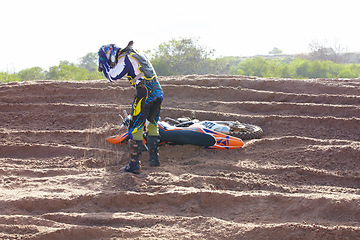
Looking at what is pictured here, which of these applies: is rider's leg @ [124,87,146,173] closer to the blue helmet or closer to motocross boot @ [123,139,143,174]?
motocross boot @ [123,139,143,174]

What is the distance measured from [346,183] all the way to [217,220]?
6.87 feet

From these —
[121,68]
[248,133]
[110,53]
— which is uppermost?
[110,53]

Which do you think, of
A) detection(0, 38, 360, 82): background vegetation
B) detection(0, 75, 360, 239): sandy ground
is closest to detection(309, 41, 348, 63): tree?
detection(0, 38, 360, 82): background vegetation

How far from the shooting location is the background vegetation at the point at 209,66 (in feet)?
58.1

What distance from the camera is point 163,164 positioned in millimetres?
5855

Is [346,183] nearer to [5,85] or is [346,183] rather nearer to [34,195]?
[34,195]

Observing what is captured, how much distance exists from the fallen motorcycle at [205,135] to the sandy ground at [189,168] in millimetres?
137

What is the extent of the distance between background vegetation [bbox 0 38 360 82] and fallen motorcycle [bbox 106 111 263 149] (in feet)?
35.6

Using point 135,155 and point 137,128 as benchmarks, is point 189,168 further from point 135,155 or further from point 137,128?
point 137,128

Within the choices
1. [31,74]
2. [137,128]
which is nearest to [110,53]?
[137,128]

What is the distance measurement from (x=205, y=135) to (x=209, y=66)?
16954mm

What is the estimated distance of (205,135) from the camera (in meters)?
6.10

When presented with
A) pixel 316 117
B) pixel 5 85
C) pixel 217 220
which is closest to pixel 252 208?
pixel 217 220

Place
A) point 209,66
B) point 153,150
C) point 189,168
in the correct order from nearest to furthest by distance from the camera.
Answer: point 189,168 < point 153,150 < point 209,66
